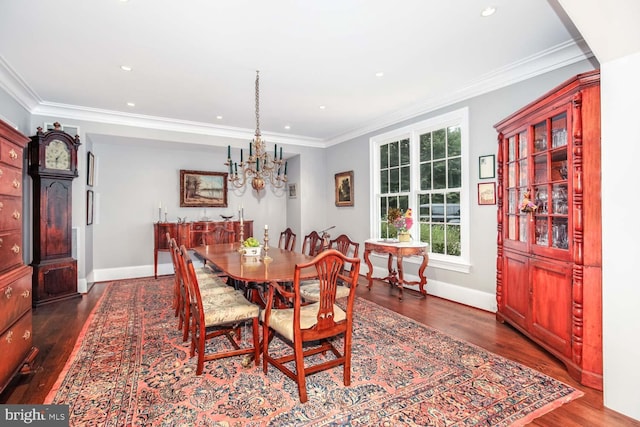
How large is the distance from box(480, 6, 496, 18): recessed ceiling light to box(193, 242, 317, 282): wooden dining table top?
236cm

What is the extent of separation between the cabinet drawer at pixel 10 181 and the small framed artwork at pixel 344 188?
463cm

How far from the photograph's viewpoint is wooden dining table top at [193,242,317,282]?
8.13 ft

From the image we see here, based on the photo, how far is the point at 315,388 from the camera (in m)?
2.23

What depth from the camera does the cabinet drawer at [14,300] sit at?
6.67ft

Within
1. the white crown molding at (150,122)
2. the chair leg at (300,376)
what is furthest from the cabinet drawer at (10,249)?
the white crown molding at (150,122)

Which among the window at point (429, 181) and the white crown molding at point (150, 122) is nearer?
the window at point (429, 181)

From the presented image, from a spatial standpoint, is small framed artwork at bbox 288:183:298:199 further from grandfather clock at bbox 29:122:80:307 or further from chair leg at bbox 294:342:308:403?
chair leg at bbox 294:342:308:403

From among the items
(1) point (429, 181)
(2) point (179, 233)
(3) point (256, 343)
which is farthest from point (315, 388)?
(2) point (179, 233)

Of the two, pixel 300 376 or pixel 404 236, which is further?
pixel 404 236

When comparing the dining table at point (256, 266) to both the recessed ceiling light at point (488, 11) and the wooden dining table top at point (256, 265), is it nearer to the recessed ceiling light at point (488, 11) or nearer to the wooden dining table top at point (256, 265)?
the wooden dining table top at point (256, 265)

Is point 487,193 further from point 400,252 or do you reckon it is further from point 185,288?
point 185,288

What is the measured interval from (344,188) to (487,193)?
9.45ft

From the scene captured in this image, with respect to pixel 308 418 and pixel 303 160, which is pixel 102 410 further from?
pixel 303 160

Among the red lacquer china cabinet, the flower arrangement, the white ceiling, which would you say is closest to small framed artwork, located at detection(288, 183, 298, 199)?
the white ceiling
